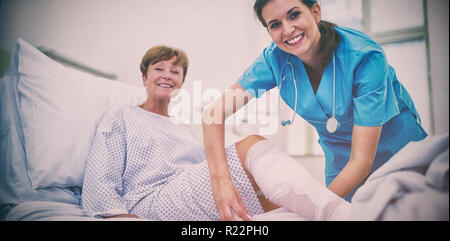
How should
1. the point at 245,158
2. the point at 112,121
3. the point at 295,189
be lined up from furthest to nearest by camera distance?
the point at 112,121 → the point at 245,158 → the point at 295,189

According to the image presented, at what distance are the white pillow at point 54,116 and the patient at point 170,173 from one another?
5 centimetres

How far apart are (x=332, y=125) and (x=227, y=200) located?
0.32 m

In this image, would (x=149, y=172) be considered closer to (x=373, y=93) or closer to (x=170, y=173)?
(x=170, y=173)

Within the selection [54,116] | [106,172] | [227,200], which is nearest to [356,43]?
[227,200]

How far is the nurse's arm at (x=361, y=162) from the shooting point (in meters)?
0.61

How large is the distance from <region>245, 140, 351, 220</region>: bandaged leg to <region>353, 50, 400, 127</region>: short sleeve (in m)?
0.19

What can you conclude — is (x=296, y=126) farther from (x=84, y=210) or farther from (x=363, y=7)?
(x=84, y=210)

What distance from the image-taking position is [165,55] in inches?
31.0

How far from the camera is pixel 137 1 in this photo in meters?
0.81

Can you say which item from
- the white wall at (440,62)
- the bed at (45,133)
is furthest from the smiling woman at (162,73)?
the white wall at (440,62)

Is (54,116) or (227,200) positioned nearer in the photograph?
(227,200)

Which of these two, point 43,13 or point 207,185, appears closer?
point 207,185
